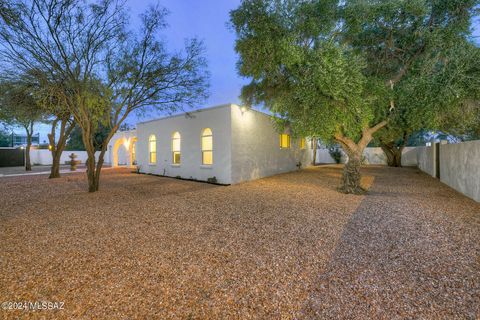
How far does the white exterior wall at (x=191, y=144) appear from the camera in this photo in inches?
369

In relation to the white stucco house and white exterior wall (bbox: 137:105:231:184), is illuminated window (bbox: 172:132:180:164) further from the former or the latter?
white exterior wall (bbox: 137:105:231:184)

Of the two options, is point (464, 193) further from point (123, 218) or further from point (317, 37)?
point (123, 218)

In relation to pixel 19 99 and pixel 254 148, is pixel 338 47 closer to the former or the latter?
pixel 254 148

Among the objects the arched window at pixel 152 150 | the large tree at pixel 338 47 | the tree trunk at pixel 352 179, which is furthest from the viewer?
the arched window at pixel 152 150

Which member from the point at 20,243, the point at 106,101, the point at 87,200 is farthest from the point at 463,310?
the point at 106,101

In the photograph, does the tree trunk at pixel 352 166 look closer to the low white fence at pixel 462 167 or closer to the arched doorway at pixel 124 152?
the low white fence at pixel 462 167

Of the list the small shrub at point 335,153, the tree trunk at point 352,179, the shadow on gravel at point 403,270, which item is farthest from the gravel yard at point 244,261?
the small shrub at point 335,153

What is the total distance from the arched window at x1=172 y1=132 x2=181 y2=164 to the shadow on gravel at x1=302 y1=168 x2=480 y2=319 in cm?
Answer: 974

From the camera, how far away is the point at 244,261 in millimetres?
2787

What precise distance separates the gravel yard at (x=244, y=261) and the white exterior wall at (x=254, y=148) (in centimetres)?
449

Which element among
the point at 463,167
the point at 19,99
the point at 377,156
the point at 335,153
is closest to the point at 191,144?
the point at 19,99

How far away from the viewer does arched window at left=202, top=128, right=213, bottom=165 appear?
1027cm

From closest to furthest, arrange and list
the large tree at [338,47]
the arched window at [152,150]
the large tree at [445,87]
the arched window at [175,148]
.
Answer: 1. the large tree at [445,87]
2. the large tree at [338,47]
3. the arched window at [175,148]
4. the arched window at [152,150]

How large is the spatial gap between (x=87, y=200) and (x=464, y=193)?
11.9 meters
